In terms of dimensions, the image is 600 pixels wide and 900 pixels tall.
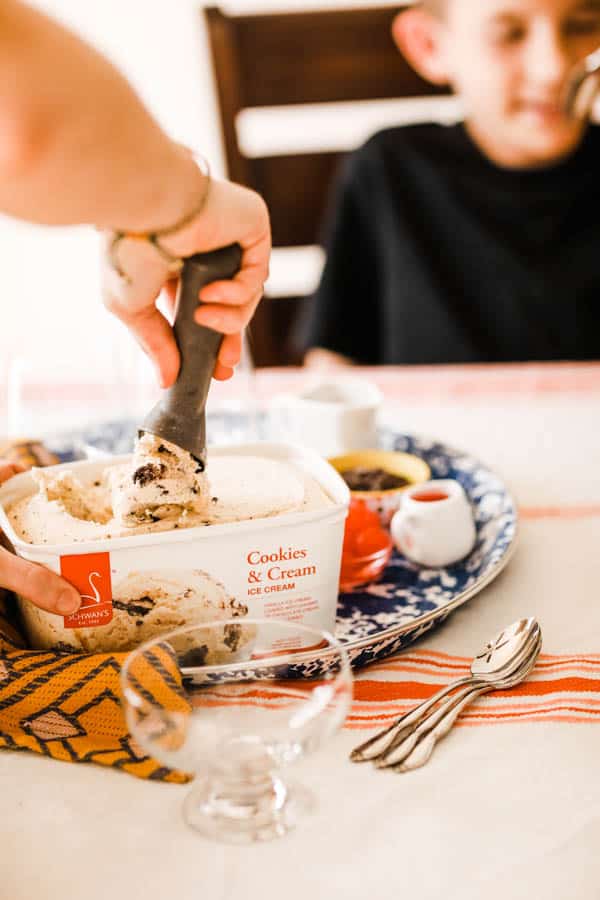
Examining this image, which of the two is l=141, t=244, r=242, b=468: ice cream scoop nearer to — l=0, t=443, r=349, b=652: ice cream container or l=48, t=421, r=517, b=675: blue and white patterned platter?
l=0, t=443, r=349, b=652: ice cream container

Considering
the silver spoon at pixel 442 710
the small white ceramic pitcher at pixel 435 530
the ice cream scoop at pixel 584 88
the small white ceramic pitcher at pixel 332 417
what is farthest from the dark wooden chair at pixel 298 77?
the silver spoon at pixel 442 710

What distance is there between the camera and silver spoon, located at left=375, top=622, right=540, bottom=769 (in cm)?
56

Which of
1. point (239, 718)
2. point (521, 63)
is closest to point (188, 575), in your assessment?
point (239, 718)

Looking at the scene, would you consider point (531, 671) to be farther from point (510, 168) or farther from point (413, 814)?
point (510, 168)

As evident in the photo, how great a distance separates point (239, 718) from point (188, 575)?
0.47 ft

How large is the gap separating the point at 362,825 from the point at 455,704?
0.12m

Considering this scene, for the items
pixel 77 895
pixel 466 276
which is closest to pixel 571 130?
pixel 466 276

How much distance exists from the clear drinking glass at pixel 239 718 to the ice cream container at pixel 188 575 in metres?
0.05

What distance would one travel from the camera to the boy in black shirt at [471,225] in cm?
182

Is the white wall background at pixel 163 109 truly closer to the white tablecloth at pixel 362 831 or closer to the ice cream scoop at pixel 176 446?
the ice cream scoop at pixel 176 446

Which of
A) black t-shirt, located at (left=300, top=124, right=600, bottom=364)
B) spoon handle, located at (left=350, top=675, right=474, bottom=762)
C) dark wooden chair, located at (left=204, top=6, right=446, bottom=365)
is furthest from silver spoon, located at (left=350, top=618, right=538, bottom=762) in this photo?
dark wooden chair, located at (left=204, top=6, right=446, bottom=365)

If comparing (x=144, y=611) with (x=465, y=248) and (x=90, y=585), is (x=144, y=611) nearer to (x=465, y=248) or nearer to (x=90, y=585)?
(x=90, y=585)

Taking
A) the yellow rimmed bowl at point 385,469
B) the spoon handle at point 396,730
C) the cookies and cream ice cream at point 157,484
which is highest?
the cookies and cream ice cream at point 157,484

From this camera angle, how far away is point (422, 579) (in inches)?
32.5
